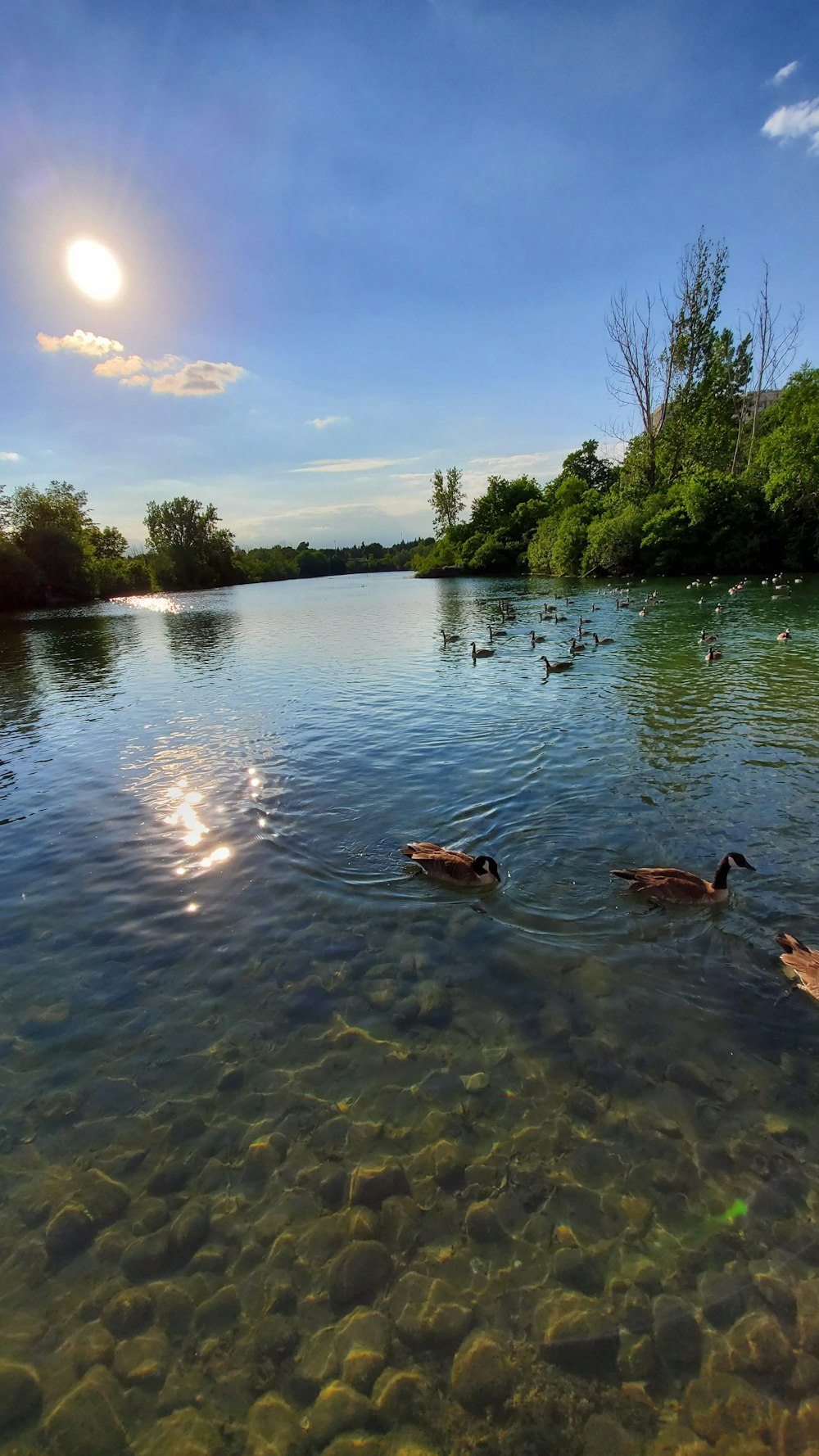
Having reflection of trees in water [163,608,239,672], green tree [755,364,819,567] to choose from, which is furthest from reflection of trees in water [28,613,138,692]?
green tree [755,364,819,567]

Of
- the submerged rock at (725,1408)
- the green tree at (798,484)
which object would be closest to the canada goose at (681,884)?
the submerged rock at (725,1408)

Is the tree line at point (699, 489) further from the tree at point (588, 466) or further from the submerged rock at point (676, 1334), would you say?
the submerged rock at point (676, 1334)

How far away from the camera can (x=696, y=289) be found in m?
63.9

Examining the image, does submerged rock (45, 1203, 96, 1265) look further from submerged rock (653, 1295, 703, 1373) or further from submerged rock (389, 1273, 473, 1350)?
submerged rock (653, 1295, 703, 1373)

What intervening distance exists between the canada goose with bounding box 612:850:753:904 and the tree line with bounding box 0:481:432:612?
298ft

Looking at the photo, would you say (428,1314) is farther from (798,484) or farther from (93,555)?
(93,555)

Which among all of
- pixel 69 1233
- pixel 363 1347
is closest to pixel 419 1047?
pixel 363 1347

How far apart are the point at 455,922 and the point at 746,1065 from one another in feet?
10.4

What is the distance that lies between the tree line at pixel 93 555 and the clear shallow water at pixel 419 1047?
84.1 meters

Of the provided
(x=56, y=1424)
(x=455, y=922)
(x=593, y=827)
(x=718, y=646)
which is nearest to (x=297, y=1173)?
(x=56, y=1424)

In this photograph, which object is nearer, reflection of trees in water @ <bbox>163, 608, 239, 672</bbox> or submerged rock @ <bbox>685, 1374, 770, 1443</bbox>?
submerged rock @ <bbox>685, 1374, 770, 1443</bbox>

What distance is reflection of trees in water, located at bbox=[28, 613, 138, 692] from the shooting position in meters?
28.0

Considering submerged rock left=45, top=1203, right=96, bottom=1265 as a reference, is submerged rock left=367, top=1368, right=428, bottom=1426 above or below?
below

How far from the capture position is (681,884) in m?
6.89
